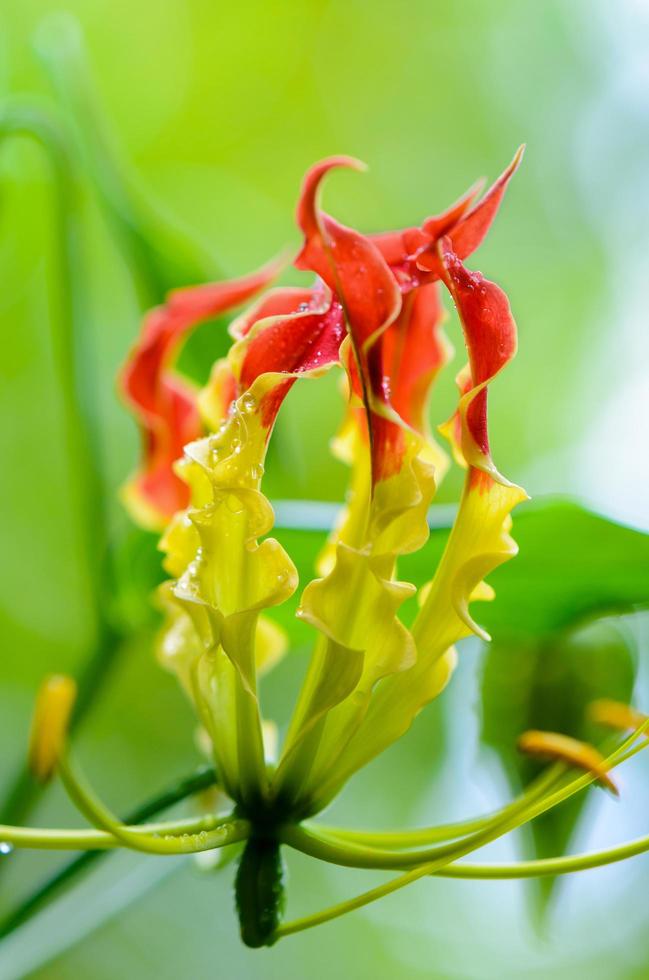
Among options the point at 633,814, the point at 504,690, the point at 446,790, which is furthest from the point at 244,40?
the point at 504,690

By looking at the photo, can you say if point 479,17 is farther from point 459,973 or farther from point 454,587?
point 454,587

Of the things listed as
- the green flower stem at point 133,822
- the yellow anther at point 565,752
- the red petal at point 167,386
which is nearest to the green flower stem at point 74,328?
the red petal at point 167,386

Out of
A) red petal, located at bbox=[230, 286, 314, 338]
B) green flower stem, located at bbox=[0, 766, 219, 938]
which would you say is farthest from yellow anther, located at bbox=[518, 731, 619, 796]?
red petal, located at bbox=[230, 286, 314, 338]

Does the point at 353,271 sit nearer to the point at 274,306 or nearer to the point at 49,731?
the point at 274,306

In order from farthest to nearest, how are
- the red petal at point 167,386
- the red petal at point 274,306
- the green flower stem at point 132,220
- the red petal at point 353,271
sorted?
the green flower stem at point 132,220
the red petal at point 167,386
the red petal at point 274,306
the red petal at point 353,271

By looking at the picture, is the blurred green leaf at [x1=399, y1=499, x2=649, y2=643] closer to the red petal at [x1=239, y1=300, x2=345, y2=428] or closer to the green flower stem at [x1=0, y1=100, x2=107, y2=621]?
the red petal at [x1=239, y1=300, x2=345, y2=428]

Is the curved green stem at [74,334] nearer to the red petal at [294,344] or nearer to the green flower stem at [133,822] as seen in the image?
the green flower stem at [133,822]

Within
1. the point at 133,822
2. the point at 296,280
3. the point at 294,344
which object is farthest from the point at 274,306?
the point at 296,280
